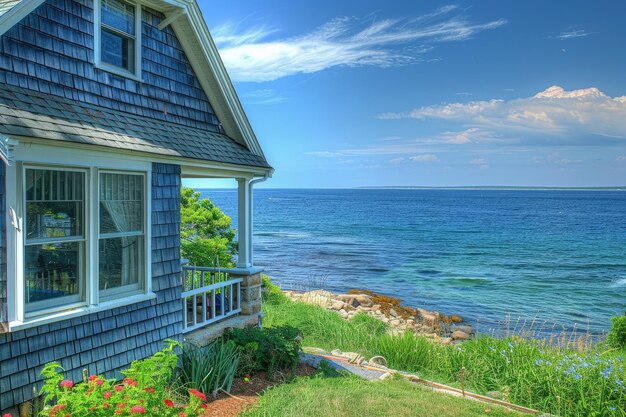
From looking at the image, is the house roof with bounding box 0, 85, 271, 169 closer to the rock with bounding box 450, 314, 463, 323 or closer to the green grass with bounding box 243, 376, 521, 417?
the green grass with bounding box 243, 376, 521, 417

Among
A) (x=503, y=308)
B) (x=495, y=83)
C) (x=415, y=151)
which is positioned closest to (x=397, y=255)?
(x=503, y=308)

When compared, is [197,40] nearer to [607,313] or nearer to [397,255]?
[607,313]

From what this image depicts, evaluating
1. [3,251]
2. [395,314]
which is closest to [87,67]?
[3,251]

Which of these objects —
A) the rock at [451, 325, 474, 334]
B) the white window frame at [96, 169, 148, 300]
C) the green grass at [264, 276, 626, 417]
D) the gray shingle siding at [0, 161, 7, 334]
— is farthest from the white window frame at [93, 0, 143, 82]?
the rock at [451, 325, 474, 334]

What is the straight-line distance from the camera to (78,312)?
235 inches

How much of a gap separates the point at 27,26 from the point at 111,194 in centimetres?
222

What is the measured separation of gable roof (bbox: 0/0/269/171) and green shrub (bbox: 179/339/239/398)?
13.5 ft

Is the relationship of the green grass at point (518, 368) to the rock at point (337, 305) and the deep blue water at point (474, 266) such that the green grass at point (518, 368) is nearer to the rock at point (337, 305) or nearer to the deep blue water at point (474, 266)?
the deep blue water at point (474, 266)

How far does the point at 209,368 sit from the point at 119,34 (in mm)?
5045

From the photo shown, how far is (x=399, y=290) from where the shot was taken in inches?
1030

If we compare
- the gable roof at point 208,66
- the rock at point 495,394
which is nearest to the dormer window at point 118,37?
the gable roof at point 208,66

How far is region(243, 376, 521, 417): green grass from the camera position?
6211 mm

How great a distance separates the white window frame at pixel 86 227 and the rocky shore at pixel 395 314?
458 inches

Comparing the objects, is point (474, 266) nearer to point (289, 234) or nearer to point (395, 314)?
point (395, 314)
